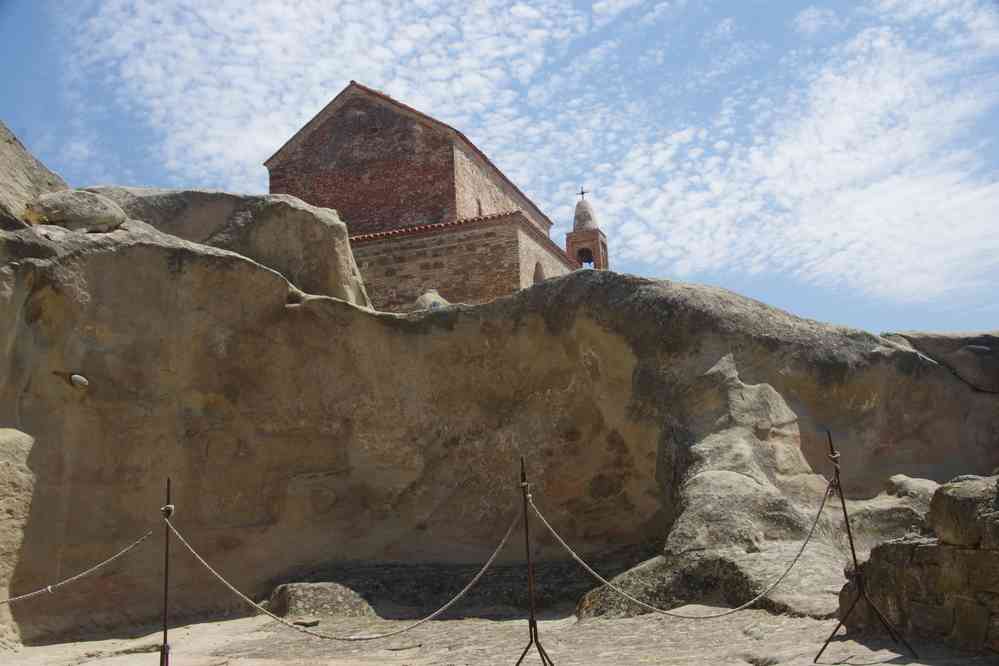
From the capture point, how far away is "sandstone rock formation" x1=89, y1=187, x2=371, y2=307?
11008 mm

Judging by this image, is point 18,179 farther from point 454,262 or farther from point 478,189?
point 478,189

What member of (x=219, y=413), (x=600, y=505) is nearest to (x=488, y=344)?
(x=600, y=505)

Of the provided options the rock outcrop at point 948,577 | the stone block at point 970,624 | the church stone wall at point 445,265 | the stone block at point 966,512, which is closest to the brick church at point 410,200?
the church stone wall at point 445,265

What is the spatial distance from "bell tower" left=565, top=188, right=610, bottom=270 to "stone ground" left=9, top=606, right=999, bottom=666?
21.4 metres

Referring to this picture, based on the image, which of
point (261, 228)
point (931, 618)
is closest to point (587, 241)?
point (261, 228)

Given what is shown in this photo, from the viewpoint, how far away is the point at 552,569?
9172 millimetres

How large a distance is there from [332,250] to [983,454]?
25.3 ft

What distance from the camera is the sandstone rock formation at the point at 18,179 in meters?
9.04

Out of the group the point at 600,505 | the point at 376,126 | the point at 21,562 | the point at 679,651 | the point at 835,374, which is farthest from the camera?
the point at 376,126

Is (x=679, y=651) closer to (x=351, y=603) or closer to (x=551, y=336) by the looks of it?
(x=351, y=603)

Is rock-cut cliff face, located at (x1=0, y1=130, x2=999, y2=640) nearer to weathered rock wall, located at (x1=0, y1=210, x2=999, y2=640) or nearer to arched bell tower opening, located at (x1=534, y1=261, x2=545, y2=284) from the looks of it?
weathered rock wall, located at (x1=0, y1=210, x2=999, y2=640)

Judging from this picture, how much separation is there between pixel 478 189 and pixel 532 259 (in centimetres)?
399

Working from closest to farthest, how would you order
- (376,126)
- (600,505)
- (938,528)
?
(938,528), (600,505), (376,126)

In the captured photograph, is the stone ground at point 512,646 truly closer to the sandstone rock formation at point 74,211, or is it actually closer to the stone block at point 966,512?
the stone block at point 966,512
